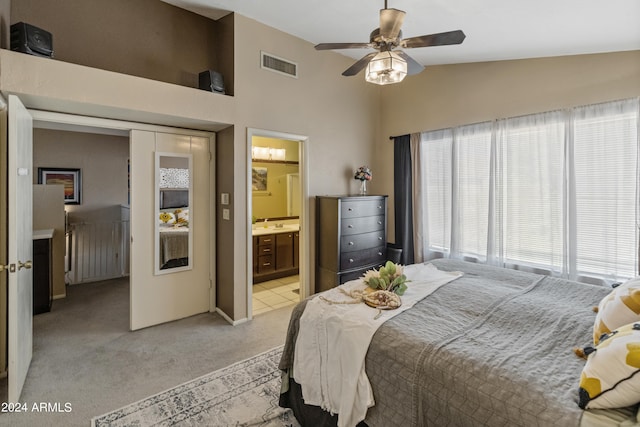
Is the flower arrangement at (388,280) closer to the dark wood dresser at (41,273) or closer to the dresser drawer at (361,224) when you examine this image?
the dresser drawer at (361,224)

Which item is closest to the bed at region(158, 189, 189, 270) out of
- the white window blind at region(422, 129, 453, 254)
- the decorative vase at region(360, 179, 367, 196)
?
the decorative vase at region(360, 179, 367, 196)

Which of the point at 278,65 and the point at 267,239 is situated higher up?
the point at 278,65

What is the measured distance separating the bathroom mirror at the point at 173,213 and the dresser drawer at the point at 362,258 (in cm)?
185

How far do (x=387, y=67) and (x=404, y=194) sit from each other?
2761mm

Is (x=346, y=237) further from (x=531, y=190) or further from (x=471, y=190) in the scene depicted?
(x=531, y=190)

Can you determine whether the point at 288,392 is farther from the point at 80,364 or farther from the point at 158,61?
the point at 158,61

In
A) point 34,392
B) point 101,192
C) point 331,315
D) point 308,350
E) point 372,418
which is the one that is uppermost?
point 101,192

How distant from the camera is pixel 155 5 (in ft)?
10.7

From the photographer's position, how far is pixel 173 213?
11.4 ft

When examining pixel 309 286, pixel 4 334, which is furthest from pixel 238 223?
pixel 4 334

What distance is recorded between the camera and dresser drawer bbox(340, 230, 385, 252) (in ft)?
12.8

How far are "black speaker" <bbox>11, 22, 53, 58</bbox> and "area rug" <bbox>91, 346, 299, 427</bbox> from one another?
2.65 meters

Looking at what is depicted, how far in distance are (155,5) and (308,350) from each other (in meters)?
3.70

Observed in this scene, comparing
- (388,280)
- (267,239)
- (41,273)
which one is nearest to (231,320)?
(267,239)
